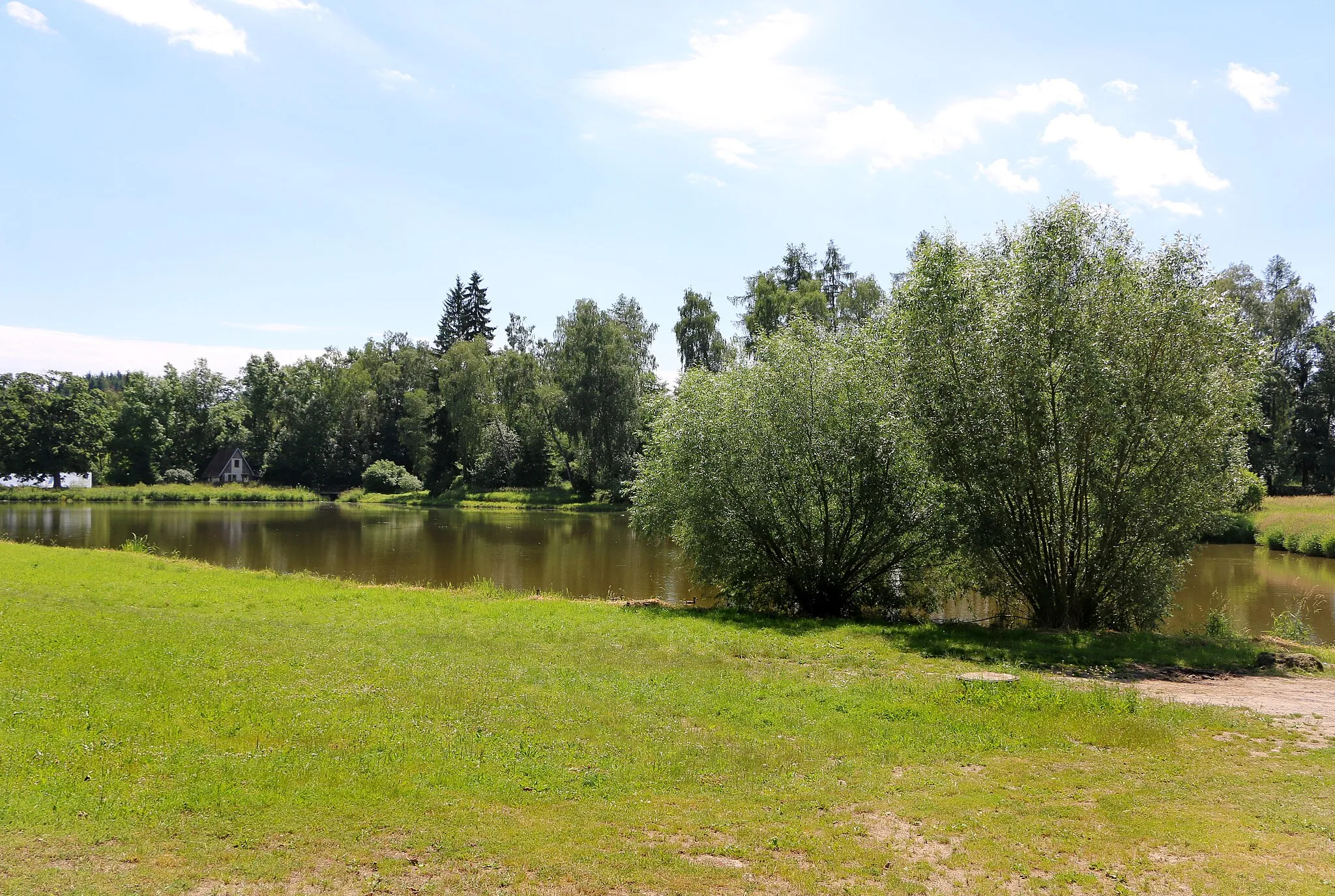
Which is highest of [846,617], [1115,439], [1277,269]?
[1277,269]

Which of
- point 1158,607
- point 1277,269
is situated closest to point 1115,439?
point 1158,607

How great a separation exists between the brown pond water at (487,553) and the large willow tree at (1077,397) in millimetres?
7283

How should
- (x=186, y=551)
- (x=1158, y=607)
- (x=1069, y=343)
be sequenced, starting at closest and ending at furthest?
(x=1069, y=343)
(x=1158, y=607)
(x=186, y=551)

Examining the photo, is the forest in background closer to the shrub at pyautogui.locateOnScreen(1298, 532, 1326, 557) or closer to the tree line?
the shrub at pyautogui.locateOnScreen(1298, 532, 1326, 557)

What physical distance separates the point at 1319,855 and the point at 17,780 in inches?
471

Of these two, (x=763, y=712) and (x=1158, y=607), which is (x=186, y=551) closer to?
(x=763, y=712)

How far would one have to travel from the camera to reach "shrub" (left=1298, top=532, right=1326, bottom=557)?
43.3 meters

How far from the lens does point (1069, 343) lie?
18.2 metres

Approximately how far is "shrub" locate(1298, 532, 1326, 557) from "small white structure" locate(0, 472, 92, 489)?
104 m

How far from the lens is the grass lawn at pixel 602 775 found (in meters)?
6.63

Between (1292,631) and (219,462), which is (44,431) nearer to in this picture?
(219,462)

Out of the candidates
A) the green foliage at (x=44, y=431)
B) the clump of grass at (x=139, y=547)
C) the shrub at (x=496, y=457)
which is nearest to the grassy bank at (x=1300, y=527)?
the clump of grass at (x=139, y=547)

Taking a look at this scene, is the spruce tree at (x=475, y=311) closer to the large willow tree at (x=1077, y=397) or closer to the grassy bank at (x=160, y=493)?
the grassy bank at (x=160, y=493)

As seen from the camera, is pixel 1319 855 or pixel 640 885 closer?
pixel 640 885
